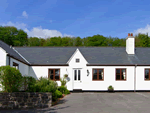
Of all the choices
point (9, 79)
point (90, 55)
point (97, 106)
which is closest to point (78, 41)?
point (90, 55)

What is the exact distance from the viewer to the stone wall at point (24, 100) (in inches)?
363

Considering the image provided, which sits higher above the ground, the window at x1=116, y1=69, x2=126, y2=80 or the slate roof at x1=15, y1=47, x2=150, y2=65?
the slate roof at x1=15, y1=47, x2=150, y2=65

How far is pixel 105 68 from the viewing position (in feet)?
60.1

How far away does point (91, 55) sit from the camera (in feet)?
65.7

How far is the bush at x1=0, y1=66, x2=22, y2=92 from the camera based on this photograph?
9.27 meters

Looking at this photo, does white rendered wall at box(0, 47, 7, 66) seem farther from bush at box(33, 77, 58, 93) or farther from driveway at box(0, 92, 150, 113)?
driveway at box(0, 92, 150, 113)

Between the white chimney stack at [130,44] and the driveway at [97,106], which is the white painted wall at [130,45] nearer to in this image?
the white chimney stack at [130,44]

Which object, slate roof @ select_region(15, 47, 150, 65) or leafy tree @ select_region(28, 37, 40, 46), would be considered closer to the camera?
slate roof @ select_region(15, 47, 150, 65)

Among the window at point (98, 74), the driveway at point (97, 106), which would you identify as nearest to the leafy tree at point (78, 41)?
the window at point (98, 74)

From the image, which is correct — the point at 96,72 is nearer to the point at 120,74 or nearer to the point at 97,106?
the point at 120,74

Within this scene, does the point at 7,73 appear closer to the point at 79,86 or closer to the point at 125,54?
the point at 79,86

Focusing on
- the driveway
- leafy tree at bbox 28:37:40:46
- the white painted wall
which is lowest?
the driveway

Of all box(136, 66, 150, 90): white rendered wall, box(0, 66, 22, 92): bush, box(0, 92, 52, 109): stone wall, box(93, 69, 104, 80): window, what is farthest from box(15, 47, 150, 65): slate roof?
box(0, 92, 52, 109): stone wall

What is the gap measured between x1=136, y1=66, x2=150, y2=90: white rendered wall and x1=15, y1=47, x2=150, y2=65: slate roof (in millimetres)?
812
